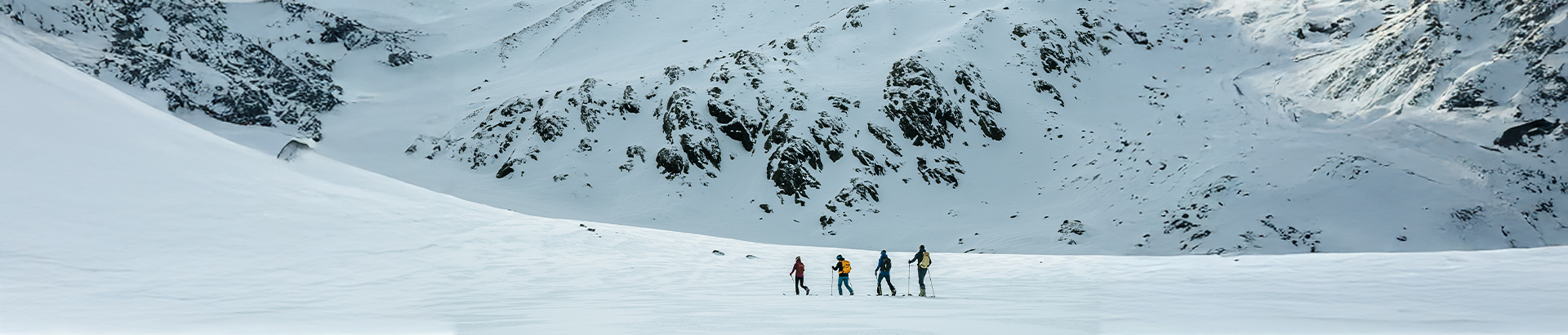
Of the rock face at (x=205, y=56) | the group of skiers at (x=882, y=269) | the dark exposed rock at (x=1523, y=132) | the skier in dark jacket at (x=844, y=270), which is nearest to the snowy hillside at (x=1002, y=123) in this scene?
the dark exposed rock at (x=1523, y=132)

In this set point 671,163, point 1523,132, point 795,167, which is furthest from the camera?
point 671,163

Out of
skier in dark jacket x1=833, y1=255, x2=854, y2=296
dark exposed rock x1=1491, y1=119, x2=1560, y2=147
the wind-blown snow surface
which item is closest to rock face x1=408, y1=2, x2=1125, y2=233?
the wind-blown snow surface

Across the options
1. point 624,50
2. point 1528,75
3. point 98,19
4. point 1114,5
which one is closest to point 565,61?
point 624,50

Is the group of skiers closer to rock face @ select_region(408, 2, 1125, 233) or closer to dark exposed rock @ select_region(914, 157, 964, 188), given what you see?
rock face @ select_region(408, 2, 1125, 233)

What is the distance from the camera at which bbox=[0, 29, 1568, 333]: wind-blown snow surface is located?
10625 millimetres

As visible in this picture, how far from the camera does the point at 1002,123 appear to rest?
Answer: 4528 centimetres

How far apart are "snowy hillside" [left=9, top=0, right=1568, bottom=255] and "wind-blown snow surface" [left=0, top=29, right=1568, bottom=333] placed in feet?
37.3

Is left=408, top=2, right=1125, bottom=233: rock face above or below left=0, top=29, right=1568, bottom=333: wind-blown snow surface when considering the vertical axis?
above

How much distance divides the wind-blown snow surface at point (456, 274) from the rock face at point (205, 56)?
19.4 m

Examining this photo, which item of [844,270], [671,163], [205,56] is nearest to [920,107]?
[671,163]

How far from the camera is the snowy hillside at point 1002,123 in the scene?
31891 millimetres

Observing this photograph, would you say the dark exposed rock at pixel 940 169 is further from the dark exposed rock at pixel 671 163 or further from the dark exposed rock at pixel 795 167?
the dark exposed rock at pixel 671 163

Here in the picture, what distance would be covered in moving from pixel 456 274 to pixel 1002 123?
35.1 metres

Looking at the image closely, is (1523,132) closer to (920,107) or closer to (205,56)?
(920,107)
